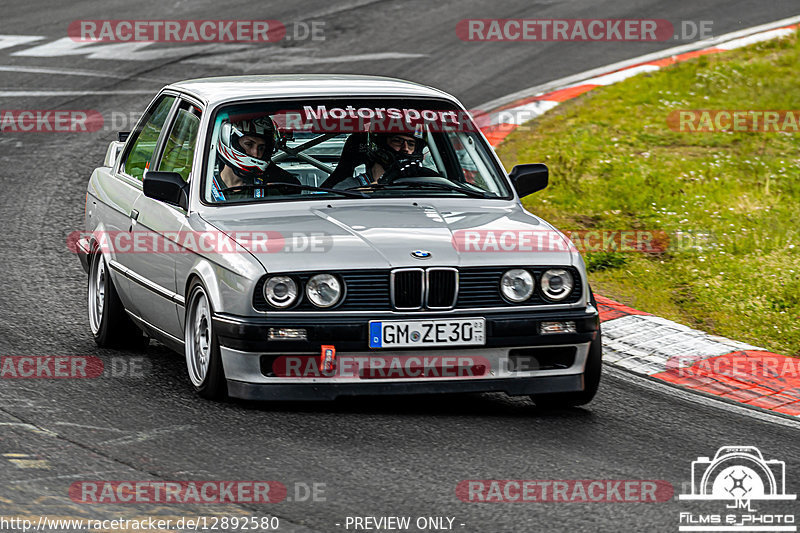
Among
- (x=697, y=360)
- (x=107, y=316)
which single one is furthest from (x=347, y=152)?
(x=697, y=360)

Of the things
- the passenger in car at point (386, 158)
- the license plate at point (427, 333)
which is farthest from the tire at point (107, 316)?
the license plate at point (427, 333)

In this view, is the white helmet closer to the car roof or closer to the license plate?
the car roof

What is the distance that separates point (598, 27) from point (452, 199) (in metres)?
13.9

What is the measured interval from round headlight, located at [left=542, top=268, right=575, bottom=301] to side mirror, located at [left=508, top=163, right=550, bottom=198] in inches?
45.8

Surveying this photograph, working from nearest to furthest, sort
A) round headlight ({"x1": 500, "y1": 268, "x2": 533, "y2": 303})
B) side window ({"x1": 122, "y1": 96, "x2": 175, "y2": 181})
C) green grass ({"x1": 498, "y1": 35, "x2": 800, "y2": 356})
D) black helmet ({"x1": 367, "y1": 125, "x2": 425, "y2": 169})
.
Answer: round headlight ({"x1": 500, "y1": 268, "x2": 533, "y2": 303}) < black helmet ({"x1": 367, "y1": 125, "x2": 425, "y2": 169}) < side window ({"x1": 122, "y1": 96, "x2": 175, "y2": 181}) < green grass ({"x1": 498, "y1": 35, "x2": 800, "y2": 356})

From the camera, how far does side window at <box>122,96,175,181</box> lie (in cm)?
818

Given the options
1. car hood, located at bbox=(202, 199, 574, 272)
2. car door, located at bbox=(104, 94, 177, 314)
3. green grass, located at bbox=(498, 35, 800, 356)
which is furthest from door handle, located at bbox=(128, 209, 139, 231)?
green grass, located at bbox=(498, 35, 800, 356)

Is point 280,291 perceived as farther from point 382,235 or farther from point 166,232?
point 166,232

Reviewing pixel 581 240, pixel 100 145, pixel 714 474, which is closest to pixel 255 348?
pixel 714 474

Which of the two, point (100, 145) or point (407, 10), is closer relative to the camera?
point (100, 145)

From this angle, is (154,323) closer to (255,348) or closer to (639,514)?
(255,348)

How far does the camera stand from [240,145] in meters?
7.42

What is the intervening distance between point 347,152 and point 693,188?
223 inches

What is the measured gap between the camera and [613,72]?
696 inches
